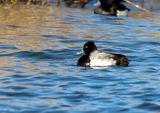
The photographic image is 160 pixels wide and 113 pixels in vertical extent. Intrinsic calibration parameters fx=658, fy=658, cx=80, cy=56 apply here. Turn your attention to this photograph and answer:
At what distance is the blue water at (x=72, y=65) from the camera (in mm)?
10359

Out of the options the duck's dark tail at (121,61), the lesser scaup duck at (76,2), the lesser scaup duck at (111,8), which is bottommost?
the lesser scaup duck at (111,8)

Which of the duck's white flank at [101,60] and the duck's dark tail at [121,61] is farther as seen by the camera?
the duck's white flank at [101,60]

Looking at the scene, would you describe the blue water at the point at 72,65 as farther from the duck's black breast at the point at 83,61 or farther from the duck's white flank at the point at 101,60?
the duck's white flank at the point at 101,60

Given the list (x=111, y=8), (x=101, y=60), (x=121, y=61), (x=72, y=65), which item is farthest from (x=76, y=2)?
(x=121, y=61)

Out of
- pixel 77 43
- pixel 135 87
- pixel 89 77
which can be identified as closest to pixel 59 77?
pixel 89 77

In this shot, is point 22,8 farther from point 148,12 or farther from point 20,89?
point 20,89

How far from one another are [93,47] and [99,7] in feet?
33.6

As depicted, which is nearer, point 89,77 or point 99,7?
point 89,77

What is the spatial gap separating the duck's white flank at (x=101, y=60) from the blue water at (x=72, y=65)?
0.89ft

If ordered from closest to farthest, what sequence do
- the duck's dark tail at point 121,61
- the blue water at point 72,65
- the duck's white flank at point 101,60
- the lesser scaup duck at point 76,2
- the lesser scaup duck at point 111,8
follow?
1. the blue water at point 72,65
2. the duck's dark tail at point 121,61
3. the duck's white flank at point 101,60
4. the lesser scaup duck at point 111,8
5. the lesser scaup duck at point 76,2

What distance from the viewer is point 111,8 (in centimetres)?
2497

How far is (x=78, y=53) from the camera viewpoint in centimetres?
1470

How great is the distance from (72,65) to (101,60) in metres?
0.63

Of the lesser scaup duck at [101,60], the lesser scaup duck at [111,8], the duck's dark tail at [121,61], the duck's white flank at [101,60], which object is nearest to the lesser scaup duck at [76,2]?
the lesser scaup duck at [111,8]
